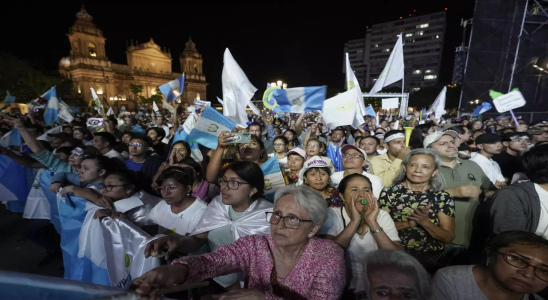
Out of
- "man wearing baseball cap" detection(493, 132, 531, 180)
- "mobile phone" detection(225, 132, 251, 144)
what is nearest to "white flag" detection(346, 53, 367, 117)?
"man wearing baseball cap" detection(493, 132, 531, 180)

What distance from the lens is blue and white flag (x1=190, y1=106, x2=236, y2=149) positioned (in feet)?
10.9

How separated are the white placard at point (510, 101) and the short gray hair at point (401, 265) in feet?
25.5

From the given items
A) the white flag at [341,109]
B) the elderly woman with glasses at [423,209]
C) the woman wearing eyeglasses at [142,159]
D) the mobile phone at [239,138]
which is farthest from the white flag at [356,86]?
the woman wearing eyeglasses at [142,159]

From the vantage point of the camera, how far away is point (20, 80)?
1228 inches

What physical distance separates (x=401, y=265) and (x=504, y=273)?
522 mm

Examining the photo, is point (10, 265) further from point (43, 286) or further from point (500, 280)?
point (500, 280)

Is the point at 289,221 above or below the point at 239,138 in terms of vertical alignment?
below

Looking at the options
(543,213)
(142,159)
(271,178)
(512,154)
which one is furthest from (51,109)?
(512,154)

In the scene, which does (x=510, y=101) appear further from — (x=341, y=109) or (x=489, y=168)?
(x=341, y=109)

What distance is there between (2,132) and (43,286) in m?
9.95

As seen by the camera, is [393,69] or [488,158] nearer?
[488,158]

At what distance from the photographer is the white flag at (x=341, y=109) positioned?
5.53 m

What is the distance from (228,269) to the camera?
153cm

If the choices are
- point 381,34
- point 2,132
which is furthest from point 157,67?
point 381,34
